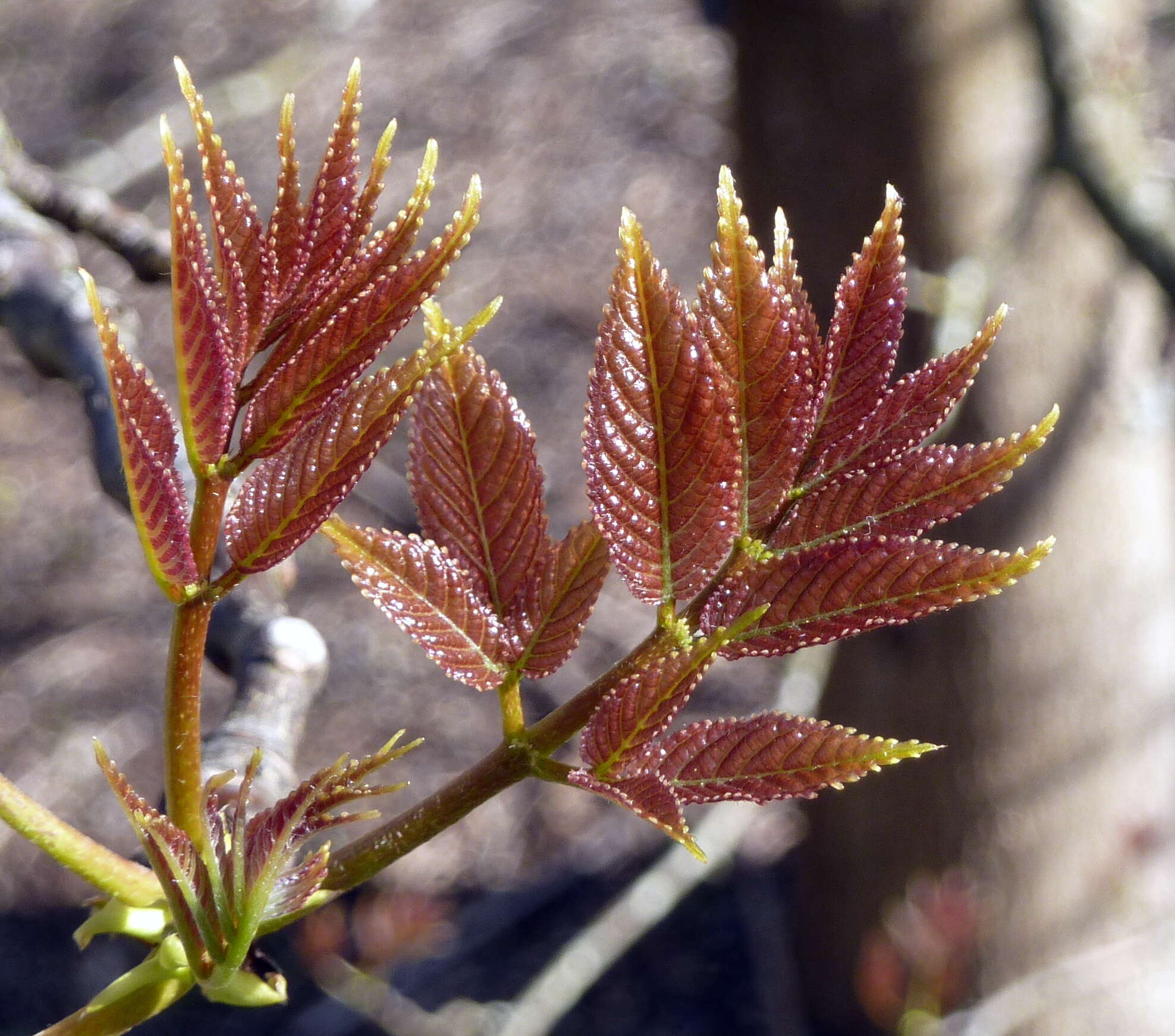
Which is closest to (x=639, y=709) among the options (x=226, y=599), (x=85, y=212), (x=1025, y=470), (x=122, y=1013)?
(x=122, y=1013)

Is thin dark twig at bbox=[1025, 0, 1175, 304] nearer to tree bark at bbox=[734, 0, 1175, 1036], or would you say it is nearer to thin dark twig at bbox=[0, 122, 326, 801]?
tree bark at bbox=[734, 0, 1175, 1036]

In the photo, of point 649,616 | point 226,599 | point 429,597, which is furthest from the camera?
point 649,616

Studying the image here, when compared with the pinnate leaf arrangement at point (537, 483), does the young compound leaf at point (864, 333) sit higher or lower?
higher

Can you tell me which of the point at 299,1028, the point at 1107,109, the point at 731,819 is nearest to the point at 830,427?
the point at 1107,109

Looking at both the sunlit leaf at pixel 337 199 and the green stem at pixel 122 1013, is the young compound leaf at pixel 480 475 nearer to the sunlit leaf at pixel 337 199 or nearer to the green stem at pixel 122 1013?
the sunlit leaf at pixel 337 199

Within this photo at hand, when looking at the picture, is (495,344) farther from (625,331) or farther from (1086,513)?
(625,331)

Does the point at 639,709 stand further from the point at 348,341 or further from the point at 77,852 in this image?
the point at 77,852

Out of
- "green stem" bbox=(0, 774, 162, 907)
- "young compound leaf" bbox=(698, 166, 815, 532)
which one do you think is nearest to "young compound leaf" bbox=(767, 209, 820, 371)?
"young compound leaf" bbox=(698, 166, 815, 532)

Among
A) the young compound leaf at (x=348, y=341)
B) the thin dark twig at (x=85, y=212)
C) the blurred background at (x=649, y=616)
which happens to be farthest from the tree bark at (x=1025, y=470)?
the young compound leaf at (x=348, y=341)
